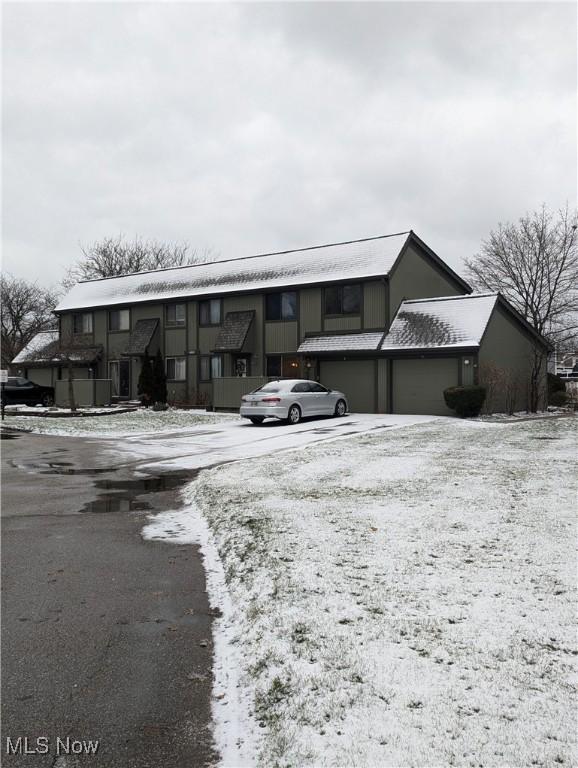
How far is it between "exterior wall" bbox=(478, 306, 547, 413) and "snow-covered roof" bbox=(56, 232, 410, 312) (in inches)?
199

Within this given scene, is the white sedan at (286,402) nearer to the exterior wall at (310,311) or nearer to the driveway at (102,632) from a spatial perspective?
the exterior wall at (310,311)

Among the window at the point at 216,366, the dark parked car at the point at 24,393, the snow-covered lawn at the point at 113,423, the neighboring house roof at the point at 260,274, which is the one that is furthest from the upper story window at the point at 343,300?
the dark parked car at the point at 24,393

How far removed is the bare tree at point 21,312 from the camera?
59375 mm

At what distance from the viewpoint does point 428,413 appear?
24.0 m

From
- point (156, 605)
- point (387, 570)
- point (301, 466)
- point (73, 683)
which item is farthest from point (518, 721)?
point (301, 466)

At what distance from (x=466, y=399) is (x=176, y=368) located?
15933mm

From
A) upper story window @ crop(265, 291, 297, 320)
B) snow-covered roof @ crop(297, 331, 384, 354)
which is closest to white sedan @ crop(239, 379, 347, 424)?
snow-covered roof @ crop(297, 331, 384, 354)

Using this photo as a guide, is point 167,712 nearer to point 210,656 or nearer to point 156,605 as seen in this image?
point 210,656

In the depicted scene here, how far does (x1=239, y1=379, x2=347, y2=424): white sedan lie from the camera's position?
1975 centimetres

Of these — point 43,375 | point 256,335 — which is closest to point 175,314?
point 256,335

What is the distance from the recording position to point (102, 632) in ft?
13.3

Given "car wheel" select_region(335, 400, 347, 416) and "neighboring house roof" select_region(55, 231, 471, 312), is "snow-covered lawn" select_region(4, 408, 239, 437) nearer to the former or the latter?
"car wheel" select_region(335, 400, 347, 416)

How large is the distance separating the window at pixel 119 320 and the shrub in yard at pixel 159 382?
4.36 meters

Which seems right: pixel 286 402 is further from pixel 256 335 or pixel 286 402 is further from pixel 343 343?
pixel 256 335
